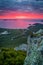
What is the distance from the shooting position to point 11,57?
18.0 ft

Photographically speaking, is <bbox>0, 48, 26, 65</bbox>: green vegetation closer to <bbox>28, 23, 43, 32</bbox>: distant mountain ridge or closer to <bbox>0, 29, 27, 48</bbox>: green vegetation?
<bbox>0, 29, 27, 48</bbox>: green vegetation

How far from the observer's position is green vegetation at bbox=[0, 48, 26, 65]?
5.30m

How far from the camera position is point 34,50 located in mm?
3891

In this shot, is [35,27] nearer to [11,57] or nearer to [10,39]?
[10,39]

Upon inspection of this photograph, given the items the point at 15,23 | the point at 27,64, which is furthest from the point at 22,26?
the point at 27,64

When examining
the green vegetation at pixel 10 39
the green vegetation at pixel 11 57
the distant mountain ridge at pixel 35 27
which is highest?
the distant mountain ridge at pixel 35 27

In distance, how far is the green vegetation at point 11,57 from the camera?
209 inches

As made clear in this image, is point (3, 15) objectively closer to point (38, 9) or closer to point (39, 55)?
point (38, 9)

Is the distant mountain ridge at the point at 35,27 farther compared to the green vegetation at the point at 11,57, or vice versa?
the distant mountain ridge at the point at 35,27

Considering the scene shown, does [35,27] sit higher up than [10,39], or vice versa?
[35,27]

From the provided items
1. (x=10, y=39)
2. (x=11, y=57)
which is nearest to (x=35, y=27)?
(x=10, y=39)

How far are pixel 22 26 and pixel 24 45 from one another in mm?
565

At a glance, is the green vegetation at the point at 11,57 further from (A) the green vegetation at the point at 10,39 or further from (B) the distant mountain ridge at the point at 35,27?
(B) the distant mountain ridge at the point at 35,27

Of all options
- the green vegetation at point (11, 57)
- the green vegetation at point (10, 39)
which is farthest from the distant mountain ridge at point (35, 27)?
the green vegetation at point (11, 57)
